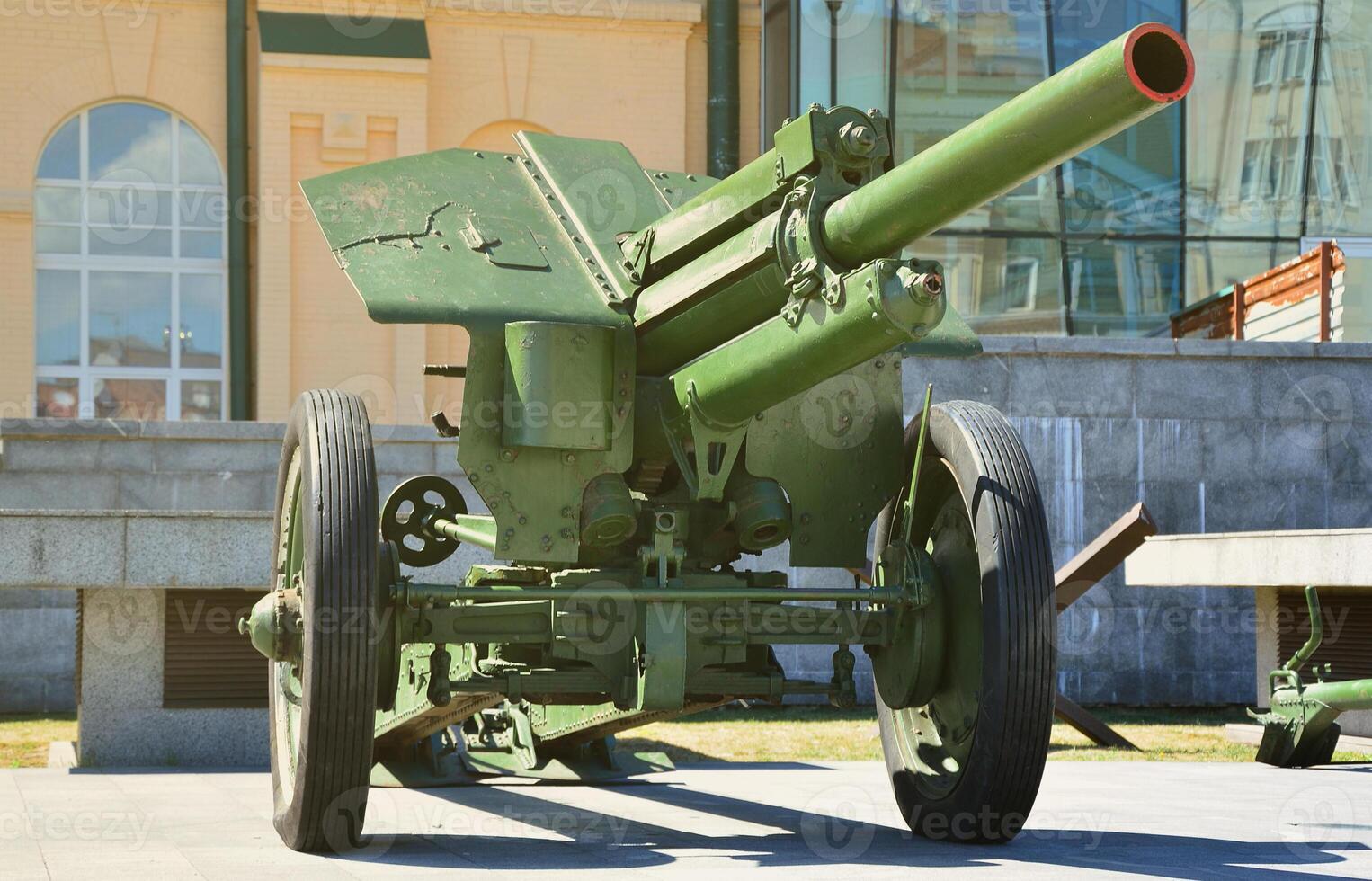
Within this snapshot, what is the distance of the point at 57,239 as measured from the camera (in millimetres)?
17156

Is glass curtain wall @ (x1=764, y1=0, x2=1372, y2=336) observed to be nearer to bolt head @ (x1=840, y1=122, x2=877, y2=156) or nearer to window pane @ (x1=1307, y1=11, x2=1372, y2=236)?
window pane @ (x1=1307, y1=11, x2=1372, y2=236)

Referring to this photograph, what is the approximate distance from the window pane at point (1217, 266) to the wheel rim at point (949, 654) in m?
11.8

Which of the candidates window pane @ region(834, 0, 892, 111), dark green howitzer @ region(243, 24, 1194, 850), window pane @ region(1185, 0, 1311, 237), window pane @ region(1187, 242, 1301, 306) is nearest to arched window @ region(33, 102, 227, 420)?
window pane @ region(834, 0, 892, 111)

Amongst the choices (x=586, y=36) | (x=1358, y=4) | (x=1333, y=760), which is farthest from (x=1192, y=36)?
(x=1333, y=760)

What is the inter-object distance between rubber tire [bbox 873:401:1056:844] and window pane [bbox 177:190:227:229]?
12516 mm

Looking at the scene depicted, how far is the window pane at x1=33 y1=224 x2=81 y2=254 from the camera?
1709cm

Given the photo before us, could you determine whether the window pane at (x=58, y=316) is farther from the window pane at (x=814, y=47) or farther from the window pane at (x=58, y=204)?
the window pane at (x=814, y=47)

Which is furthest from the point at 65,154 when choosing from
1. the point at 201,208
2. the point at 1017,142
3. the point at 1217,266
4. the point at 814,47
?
the point at 1017,142

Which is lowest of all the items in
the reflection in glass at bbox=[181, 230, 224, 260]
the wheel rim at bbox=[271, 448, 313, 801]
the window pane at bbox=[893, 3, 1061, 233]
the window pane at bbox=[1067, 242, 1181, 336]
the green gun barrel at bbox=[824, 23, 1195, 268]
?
the wheel rim at bbox=[271, 448, 313, 801]

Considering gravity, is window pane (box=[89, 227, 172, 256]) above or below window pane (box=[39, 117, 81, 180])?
below

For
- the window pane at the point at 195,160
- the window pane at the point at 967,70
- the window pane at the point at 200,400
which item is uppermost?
the window pane at the point at 967,70

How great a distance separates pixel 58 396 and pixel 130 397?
645 mm

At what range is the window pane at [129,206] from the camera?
17203 millimetres

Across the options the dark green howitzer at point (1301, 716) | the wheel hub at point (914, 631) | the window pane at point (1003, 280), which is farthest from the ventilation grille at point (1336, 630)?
the window pane at point (1003, 280)
